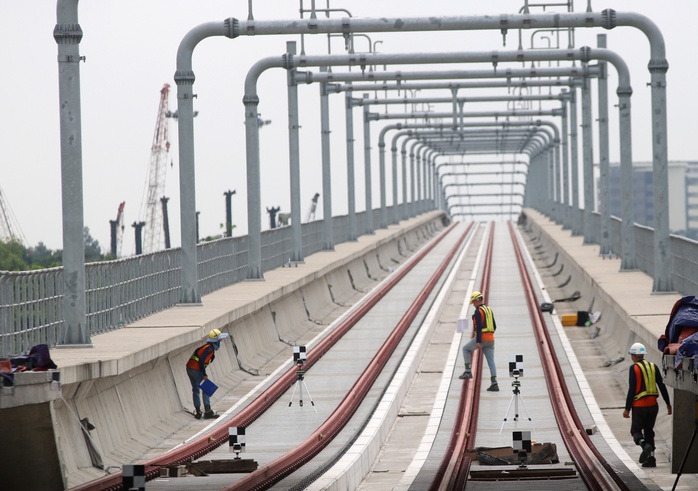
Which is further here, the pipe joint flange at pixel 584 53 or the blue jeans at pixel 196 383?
the pipe joint flange at pixel 584 53

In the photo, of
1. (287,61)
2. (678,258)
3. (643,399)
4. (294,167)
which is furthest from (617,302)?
(294,167)

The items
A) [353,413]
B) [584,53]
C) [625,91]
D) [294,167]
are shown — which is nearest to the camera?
[353,413]

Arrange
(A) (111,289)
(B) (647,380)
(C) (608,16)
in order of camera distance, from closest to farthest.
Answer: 1. (B) (647,380)
2. (A) (111,289)
3. (C) (608,16)

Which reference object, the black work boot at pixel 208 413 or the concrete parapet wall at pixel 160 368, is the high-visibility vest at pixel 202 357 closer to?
the concrete parapet wall at pixel 160 368

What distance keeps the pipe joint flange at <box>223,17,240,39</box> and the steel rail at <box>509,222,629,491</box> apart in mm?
7704

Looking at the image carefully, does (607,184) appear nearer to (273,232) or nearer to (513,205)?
(273,232)

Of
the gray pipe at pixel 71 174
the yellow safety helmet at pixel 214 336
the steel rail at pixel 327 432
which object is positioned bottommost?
the steel rail at pixel 327 432

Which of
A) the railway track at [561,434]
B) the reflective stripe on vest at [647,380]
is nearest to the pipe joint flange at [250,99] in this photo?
the railway track at [561,434]

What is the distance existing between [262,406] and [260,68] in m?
11.8

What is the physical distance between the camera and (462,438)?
17.9 metres

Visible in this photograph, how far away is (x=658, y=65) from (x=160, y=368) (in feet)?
34.8

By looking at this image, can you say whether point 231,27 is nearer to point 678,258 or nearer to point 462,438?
point 678,258

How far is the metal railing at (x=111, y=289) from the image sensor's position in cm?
1584

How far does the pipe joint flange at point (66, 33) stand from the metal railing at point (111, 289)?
281 cm
